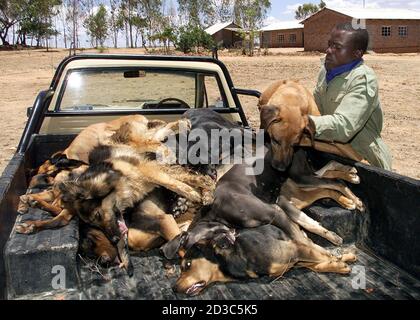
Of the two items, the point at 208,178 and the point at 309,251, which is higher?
the point at 208,178

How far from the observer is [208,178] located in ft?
11.3

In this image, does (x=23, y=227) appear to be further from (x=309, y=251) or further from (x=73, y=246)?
(x=309, y=251)

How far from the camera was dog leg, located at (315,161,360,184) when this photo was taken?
3.36 metres

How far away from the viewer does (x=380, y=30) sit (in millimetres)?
45781

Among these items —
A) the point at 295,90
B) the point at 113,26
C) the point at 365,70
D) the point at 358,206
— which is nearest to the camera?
the point at 358,206

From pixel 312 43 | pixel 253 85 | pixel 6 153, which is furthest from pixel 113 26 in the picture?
pixel 6 153

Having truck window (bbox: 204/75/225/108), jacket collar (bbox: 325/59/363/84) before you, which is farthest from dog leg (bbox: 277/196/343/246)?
truck window (bbox: 204/75/225/108)

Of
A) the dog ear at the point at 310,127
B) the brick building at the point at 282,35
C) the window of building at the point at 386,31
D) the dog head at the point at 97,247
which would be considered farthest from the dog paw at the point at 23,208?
the brick building at the point at 282,35

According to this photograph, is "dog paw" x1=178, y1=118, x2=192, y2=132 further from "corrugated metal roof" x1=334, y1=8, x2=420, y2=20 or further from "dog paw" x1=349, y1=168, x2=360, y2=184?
"corrugated metal roof" x1=334, y1=8, x2=420, y2=20

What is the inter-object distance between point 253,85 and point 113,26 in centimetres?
6390

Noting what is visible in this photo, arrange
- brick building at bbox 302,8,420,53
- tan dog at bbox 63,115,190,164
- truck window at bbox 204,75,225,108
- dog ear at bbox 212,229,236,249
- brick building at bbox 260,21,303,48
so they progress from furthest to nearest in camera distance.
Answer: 1. brick building at bbox 260,21,303,48
2. brick building at bbox 302,8,420,53
3. truck window at bbox 204,75,225,108
4. tan dog at bbox 63,115,190,164
5. dog ear at bbox 212,229,236,249

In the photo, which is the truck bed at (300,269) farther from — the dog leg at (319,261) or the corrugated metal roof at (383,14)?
the corrugated metal roof at (383,14)

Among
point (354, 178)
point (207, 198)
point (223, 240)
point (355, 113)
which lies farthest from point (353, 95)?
point (223, 240)

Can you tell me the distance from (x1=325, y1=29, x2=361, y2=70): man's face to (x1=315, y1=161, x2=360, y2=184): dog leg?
914 millimetres
